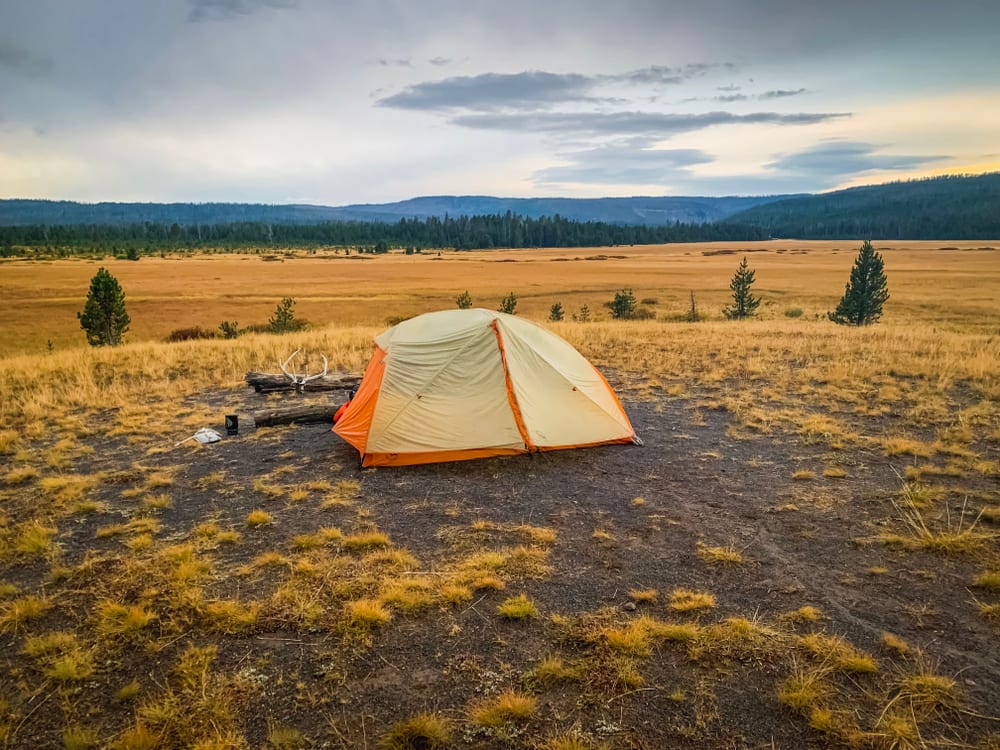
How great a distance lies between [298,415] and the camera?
12125 millimetres

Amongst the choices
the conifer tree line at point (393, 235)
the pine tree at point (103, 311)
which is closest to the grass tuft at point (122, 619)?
the pine tree at point (103, 311)

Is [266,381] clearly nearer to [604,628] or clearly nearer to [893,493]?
[604,628]

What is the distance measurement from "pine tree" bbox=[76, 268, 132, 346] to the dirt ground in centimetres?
1896

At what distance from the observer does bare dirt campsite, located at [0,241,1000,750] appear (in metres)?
4.44

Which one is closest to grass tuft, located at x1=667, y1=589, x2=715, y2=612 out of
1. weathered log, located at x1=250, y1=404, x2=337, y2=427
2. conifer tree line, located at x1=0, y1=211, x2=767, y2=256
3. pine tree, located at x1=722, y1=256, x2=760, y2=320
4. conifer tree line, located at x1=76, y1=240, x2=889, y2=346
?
weathered log, located at x1=250, y1=404, x2=337, y2=427

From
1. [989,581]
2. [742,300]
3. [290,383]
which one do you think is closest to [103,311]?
[290,383]

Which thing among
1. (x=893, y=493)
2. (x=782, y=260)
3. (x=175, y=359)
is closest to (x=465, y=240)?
(x=782, y=260)

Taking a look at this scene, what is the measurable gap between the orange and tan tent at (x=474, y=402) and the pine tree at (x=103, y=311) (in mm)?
20998

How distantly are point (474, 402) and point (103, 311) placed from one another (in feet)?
76.7

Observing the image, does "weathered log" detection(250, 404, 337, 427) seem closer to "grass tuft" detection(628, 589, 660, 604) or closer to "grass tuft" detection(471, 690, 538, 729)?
"grass tuft" detection(628, 589, 660, 604)

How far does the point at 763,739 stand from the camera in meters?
4.20

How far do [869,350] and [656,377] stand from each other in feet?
26.0

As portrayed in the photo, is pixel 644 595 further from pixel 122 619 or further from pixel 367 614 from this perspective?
pixel 122 619

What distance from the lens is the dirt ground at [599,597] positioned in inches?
174
